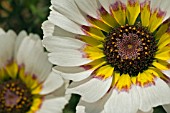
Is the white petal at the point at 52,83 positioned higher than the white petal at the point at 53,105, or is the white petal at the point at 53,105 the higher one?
the white petal at the point at 52,83

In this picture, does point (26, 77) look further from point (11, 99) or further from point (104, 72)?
point (104, 72)

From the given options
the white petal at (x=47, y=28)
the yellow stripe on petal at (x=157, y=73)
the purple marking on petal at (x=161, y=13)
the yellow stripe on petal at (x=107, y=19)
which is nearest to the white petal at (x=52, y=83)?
the white petal at (x=47, y=28)

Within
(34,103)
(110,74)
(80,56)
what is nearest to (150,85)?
(110,74)

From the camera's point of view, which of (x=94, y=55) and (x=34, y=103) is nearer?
(x=94, y=55)

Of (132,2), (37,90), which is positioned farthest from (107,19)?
(37,90)

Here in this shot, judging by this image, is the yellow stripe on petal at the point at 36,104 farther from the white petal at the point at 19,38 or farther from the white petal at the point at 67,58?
the white petal at the point at 67,58

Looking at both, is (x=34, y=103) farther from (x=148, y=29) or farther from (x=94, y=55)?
(x=148, y=29)
